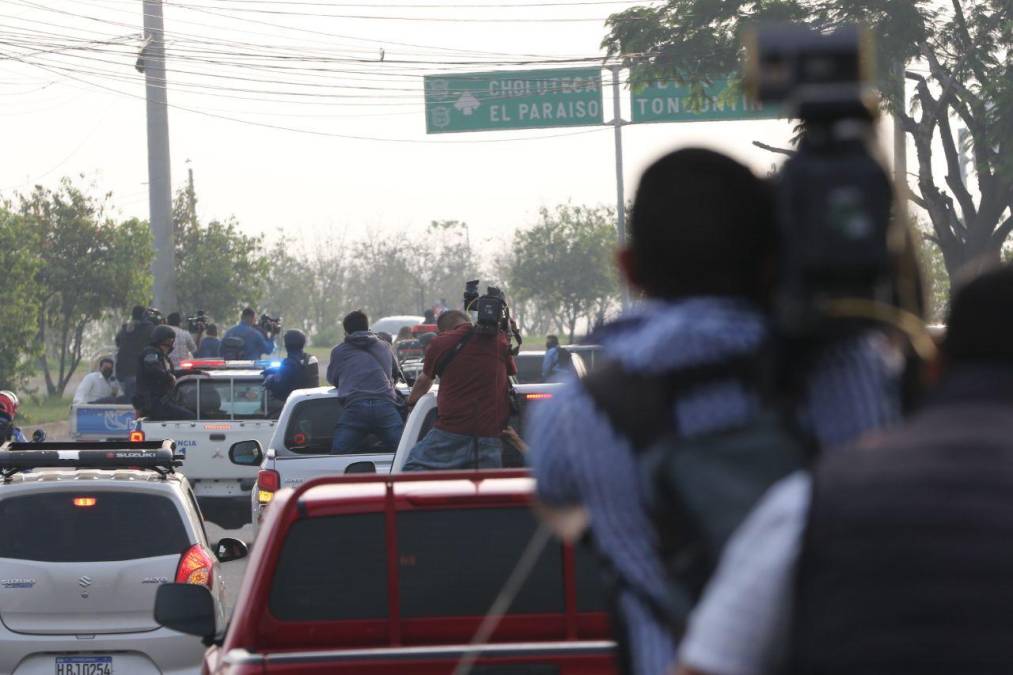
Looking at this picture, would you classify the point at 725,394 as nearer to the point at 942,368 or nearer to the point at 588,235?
the point at 942,368

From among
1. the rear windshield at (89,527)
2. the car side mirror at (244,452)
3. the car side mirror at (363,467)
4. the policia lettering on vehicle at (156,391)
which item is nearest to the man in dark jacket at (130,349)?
the policia lettering on vehicle at (156,391)

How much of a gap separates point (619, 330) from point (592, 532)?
12.0 inches

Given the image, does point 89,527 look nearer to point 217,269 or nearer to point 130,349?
point 130,349

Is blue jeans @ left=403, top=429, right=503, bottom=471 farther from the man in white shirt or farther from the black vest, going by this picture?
the man in white shirt

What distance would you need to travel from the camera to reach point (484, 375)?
384 inches

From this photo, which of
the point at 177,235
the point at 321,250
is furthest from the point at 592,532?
the point at 321,250

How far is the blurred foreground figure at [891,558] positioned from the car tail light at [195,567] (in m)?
7.41

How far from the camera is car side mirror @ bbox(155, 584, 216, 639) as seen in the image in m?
5.62

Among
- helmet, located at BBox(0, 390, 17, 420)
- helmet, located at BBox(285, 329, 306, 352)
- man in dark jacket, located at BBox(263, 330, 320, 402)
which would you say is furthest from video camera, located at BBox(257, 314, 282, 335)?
helmet, located at BBox(0, 390, 17, 420)

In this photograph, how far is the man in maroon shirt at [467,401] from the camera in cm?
957

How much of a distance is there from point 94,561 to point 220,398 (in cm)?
862

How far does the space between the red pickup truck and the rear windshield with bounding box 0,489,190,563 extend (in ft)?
14.1

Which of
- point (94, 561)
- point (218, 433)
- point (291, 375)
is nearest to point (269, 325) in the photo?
point (218, 433)

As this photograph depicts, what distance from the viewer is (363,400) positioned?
12531 mm
